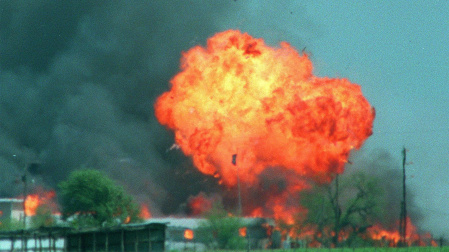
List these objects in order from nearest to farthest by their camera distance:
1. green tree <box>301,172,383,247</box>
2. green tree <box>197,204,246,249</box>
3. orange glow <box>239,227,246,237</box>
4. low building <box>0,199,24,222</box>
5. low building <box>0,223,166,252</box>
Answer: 1. low building <box>0,223,166,252</box>
2. green tree <box>197,204,246,249</box>
3. orange glow <box>239,227,246,237</box>
4. green tree <box>301,172,383,247</box>
5. low building <box>0,199,24,222</box>

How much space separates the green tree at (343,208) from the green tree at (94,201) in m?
20.1

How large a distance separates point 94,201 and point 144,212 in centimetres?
769

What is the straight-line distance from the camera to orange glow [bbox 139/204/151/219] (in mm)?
88400

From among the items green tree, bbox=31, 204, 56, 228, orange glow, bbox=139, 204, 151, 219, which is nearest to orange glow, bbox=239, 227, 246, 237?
orange glow, bbox=139, 204, 151, 219

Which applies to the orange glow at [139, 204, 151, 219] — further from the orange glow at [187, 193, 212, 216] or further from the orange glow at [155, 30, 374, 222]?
the orange glow at [155, 30, 374, 222]

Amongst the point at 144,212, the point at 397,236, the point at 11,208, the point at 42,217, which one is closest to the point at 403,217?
the point at 397,236

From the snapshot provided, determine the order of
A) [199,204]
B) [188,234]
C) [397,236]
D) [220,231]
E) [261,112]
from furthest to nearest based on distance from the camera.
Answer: [397,236] < [199,204] < [188,234] < [220,231] < [261,112]

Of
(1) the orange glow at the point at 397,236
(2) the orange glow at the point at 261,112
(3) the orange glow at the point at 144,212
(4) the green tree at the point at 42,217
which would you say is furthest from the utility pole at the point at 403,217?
(4) the green tree at the point at 42,217

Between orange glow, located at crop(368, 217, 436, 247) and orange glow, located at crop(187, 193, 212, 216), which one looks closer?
orange glow, located at crop(187, 193, 212, 216)

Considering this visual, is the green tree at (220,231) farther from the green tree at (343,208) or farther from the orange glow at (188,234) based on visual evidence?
the green tree at (343,208)

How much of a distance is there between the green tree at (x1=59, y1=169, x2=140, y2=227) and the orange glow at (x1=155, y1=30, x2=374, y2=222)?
1053cm

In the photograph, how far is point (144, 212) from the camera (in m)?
90.1

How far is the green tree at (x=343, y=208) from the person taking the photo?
3371 inches

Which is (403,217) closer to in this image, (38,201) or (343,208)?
(343,208)
